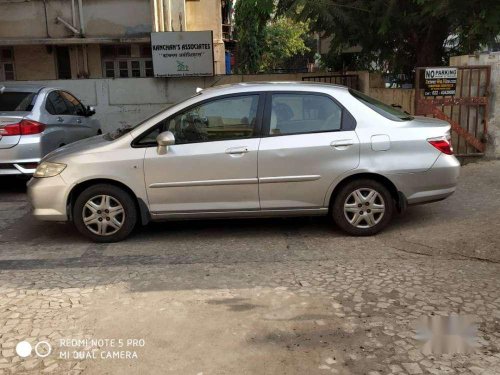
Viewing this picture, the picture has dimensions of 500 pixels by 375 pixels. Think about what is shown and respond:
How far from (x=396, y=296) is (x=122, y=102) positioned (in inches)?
402

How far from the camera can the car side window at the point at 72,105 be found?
9.34 metres

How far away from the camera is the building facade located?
58.9 feet

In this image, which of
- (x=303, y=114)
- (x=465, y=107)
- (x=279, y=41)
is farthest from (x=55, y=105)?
(x=279, y=41)

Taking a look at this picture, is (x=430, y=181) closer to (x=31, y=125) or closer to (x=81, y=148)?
(x=81, y=148)

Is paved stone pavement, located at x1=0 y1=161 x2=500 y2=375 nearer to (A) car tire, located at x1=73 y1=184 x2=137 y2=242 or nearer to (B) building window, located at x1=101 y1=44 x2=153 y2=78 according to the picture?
(A) car tire, located at x1=73 y1=184 x2=137 y2=242

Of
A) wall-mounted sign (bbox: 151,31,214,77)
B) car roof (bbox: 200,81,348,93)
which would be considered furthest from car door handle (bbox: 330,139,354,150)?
wall-mounted sign (bbox: 151,31,214,77)

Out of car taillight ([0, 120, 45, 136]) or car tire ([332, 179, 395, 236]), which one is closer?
car tire ([332, 179, 395, 236])

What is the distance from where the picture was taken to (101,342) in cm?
360

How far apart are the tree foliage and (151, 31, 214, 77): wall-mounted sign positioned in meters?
2.92

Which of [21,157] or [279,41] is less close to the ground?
[279,41]

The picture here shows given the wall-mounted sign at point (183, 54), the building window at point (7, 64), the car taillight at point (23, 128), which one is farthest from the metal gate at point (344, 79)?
the building window at point (7, 64)

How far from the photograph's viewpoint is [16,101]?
27.0 feet

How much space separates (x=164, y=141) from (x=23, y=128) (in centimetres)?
334

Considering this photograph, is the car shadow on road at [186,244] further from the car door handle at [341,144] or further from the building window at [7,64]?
the building window at [7,64]
